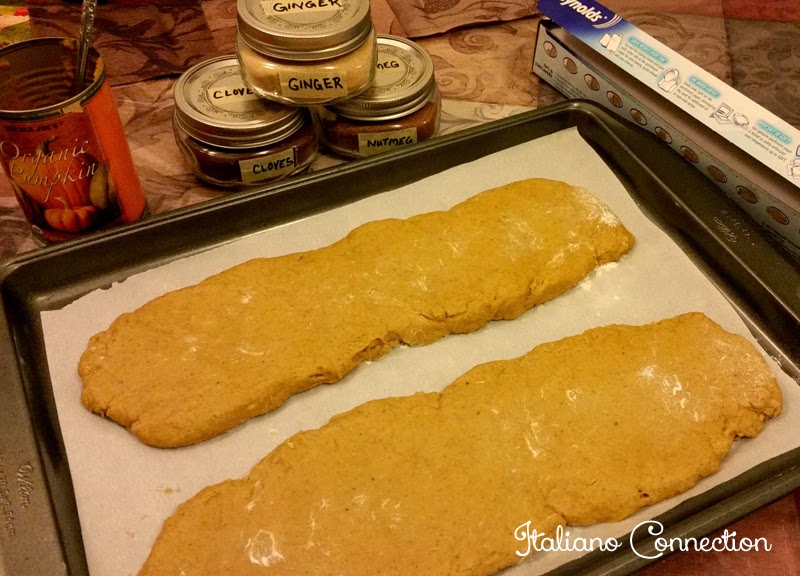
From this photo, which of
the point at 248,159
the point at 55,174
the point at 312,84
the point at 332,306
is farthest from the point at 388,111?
the point at 55,174

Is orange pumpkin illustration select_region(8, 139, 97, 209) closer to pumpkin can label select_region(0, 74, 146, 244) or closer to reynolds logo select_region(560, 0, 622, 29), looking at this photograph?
pumpkin can label select_region(0, 74, 146, 244)

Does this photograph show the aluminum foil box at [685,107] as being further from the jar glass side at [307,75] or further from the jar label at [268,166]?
the jar label at [268,166]

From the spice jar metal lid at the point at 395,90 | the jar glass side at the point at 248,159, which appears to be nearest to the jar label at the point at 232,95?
the jar glass side at the point at 248,159

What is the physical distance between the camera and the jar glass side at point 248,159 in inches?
60.8

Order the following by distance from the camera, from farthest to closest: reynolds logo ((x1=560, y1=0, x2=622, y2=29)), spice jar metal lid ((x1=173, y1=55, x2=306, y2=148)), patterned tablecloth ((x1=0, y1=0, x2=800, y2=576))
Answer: patterned tablecloth ((x1=0, y1=0, x2=800, y2=576)), reynolds logo ((x1=560, y1=0, x2=622, y2=29)), spice jar metal lid ((x1=173, y1=55, x2=306, y2=148))

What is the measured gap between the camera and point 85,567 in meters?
1.03

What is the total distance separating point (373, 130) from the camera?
1633mm

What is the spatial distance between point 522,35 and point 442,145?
84 cm

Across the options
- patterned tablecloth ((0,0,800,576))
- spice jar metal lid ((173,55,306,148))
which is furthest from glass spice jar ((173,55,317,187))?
patterned tablecloth ((0,0,800,576))

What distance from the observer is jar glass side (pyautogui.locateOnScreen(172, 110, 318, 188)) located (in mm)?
1544

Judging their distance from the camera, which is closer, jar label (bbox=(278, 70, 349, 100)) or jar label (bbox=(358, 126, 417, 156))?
jar label (bbox=(278, 70, 349, 100))

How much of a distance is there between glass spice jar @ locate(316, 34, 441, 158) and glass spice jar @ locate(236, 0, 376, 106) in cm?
11

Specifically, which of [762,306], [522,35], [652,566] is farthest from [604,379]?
[522,35]

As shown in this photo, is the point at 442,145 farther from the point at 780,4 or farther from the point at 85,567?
the point at 780,4
